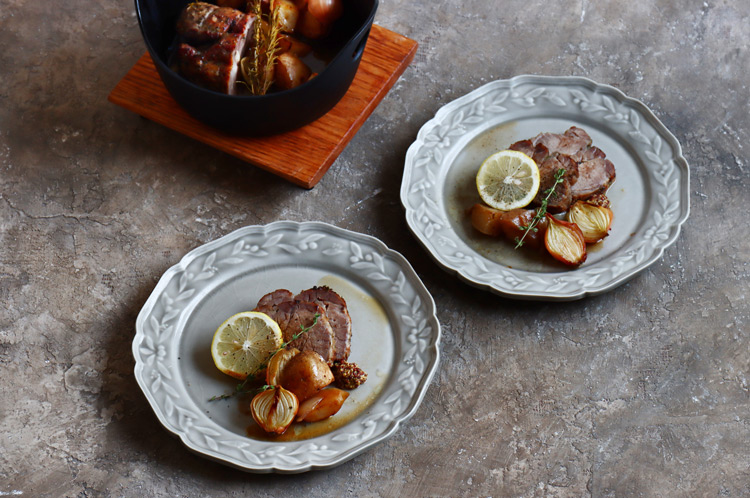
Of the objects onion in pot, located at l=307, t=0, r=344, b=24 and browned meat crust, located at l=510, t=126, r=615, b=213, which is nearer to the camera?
browned meat crust, located at l=510, t=126, r=615, b=213

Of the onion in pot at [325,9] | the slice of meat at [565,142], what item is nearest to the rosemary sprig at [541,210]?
the slice of meat at [565,142]

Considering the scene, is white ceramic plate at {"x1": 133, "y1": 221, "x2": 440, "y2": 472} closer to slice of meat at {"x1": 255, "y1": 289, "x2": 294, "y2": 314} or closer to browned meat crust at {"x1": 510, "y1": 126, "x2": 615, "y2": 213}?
slice of meat at {"x1": 255, "y1": 289, "x2": 294, "y2": 314}

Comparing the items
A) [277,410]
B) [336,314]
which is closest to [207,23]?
[336,314]

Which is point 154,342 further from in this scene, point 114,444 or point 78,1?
point 78,1

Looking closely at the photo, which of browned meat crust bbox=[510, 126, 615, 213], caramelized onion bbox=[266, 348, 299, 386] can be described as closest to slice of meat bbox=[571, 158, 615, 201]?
browned meat crust bbox=[510, 126, 615, 213]

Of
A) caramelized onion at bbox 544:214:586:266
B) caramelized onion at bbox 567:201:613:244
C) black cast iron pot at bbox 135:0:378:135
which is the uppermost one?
caramelized onion at bbox 567:201:613:244

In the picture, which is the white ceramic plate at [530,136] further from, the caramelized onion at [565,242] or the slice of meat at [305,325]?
the slice of meat at [305,325]
